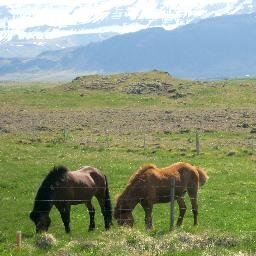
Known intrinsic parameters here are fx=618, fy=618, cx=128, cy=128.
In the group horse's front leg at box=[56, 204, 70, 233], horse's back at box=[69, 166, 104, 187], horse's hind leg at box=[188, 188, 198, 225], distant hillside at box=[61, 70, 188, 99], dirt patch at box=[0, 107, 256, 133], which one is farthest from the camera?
distant hillside at box=[61, 70, 188, 99]

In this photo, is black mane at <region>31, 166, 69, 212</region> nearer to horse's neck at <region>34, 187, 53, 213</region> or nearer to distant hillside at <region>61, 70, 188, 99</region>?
horse's neck at <region>34, 187, 53, 213</region>

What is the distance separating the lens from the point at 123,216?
20438mm

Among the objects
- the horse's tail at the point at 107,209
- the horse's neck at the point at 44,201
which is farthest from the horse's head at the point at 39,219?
the horse's tail at the point at 107,209

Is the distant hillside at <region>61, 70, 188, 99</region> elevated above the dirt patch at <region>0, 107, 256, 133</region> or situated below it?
above

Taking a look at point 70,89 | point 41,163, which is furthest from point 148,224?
point 70,89

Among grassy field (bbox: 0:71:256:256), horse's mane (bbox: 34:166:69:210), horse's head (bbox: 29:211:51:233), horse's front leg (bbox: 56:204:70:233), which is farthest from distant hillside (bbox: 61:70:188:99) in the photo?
horse's head (bbox: 29:211:51:233)

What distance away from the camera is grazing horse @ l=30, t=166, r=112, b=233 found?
66.7ft

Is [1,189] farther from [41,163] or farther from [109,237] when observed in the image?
[109,237]

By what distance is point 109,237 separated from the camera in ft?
61.4

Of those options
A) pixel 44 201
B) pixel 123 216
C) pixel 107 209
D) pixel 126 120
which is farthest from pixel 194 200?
pixel 126 120

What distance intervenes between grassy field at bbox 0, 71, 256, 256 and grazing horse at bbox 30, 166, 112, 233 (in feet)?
2.43

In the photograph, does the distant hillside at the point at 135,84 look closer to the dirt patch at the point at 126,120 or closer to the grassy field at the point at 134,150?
the grassy field at the point at 134,150

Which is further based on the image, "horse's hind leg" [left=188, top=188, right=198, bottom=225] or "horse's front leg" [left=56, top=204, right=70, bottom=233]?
"horse's hind leg" [left=188, top=188, right=198, bottom=225]

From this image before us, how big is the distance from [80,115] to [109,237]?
54.4 meters
